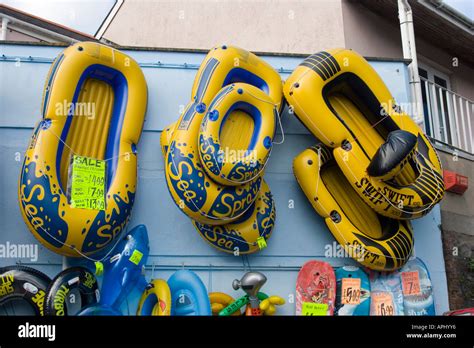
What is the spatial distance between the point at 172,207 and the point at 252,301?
1.24 meters

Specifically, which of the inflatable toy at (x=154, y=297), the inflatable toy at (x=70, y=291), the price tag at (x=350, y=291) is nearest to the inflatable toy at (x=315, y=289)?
the price tag at (x=350, y=291)

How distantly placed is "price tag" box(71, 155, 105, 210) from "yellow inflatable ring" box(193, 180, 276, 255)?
962mm

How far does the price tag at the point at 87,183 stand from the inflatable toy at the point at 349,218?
194 centimetres

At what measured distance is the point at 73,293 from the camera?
18.6ft

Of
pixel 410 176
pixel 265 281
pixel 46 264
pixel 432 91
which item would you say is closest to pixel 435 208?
pixel 410 176

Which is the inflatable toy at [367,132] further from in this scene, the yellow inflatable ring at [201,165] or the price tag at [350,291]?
the price tag at [350,291]

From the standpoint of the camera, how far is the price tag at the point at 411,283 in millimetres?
6320

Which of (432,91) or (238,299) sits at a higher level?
(432,91)

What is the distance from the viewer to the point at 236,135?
612 cm

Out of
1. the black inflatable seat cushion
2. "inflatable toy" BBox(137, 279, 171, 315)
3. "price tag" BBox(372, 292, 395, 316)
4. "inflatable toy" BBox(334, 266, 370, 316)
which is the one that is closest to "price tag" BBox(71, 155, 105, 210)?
"inflatable toy" BBox(137, 279, 171, 315)
